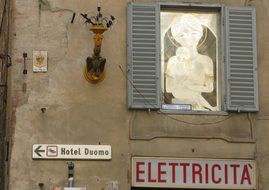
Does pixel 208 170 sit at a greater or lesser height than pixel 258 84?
lesser

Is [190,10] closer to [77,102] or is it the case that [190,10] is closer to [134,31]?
[134,31]

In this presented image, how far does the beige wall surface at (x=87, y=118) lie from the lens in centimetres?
1358

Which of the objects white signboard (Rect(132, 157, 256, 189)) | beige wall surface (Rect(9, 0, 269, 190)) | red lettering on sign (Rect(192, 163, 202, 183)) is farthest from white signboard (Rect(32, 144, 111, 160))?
red lettering on sign (Rect(192, 163, 202, 183))

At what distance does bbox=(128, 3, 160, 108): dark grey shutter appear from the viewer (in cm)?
1391

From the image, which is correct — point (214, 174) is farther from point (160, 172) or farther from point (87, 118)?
point (87, 118)

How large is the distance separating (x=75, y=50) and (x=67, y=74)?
44 cm

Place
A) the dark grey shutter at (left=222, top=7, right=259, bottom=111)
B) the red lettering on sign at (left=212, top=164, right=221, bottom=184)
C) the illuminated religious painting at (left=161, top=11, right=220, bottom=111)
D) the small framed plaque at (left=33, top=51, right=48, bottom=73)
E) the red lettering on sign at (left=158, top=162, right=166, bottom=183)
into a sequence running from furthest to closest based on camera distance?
the illuminated religious painting at (left=161, top=11, right=220, bottom=111)
the dark grey shutter at (left=222, top=7, right=259, bottom=111)
the small framed plaque at (left=33, top=51, right=48, bottom=73)
the red lettering on sign at (left=212, top=164, right=221, bottom=184)
the red lettering on sign at (left=158, top=162, right=166, bottom=183)

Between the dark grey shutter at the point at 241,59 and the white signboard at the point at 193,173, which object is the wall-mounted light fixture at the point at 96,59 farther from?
the dark grey shutter at the point at 241,59

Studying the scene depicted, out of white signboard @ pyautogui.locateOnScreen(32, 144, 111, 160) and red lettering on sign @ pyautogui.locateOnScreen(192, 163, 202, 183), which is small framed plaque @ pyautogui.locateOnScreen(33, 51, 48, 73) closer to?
white signboard @ pyautogui.locateOnScreen(32, 144, 111, 160)

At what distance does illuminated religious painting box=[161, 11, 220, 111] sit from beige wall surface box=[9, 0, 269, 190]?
40cm

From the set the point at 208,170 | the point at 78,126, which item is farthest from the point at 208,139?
the point at 78,126

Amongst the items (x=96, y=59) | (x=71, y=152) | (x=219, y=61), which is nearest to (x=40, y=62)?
(x=96, y=59)

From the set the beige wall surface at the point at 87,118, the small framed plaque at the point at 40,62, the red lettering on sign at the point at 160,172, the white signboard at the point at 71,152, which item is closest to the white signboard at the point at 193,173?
the red lettering on sign at the point at 160,172

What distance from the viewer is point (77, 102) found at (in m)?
13.8
